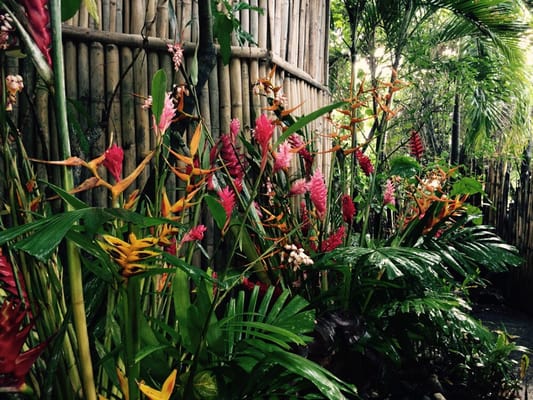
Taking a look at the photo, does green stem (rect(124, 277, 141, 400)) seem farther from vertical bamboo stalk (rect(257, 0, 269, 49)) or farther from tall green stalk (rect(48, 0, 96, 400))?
vertical bamboo stalk (rect(257, 0, 269, 49))

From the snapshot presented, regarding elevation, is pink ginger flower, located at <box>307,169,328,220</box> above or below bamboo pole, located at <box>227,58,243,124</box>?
below

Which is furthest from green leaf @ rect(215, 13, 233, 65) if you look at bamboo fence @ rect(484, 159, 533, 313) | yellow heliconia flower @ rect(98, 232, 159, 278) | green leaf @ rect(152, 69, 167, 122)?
bamboo fence @ rect(484, 159, 533, 313)

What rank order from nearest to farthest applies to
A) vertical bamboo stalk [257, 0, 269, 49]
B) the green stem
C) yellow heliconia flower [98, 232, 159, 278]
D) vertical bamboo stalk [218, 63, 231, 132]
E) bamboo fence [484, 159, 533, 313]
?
yellow heliconia flower [98, 232, 159, 278], the green stem, vertical bamboo stalk [218, 63, 231, 132], vertical bamboo stalk [257, 0, 269, 49], bamboo fence [484, 159, 533, 313]

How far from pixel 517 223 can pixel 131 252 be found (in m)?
3.89

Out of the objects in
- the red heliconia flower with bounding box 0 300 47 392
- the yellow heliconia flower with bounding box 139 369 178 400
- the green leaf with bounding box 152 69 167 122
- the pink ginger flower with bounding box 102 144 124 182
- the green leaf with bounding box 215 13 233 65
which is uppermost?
the green leaf with bounding box 215 13 233 65

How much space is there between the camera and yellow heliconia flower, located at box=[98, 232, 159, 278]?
0.72 meters

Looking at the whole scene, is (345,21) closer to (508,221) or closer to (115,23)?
(508,221)

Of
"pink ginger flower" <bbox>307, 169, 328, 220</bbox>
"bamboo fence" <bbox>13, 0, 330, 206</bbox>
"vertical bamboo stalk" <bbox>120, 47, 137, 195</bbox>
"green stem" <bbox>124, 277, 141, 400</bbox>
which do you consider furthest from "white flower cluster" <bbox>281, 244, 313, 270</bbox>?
"vertical bamboo stalk" <bbox>120, 47, 137, 195</bbox>

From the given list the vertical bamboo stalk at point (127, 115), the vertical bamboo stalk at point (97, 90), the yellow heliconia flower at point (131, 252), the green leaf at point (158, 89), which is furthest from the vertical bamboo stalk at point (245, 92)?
the yellow heliconia flower at point (131, 252)

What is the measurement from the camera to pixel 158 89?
0.81m

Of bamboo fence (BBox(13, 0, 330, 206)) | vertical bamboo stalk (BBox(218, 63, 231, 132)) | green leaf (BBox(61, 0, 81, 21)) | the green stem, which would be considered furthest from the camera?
vertical bamboo stalk (BBox(218, 63, 231, 132))

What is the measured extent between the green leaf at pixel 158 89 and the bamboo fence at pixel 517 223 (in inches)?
122

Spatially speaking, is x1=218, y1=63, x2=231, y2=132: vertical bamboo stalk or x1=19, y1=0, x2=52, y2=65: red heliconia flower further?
x1=218, y1=63, x2=231, y2=132: vertical bamboo stalk

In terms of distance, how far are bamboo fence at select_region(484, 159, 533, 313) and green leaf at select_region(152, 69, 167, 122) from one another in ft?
10.2
